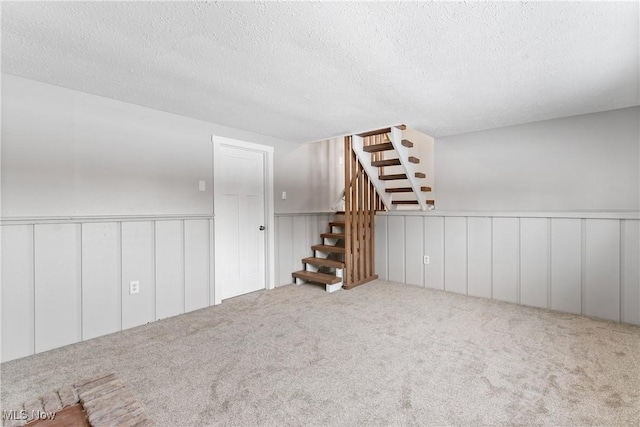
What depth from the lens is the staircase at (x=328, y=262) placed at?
13.1 feet

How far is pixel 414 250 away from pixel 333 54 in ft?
9.80

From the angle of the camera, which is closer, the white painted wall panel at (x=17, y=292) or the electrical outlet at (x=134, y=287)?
the white painted wall panel at (x=17, y=292)

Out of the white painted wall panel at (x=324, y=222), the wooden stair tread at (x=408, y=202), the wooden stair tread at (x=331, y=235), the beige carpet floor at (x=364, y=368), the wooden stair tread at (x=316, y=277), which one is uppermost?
the wooden stair tread at (x=408, y=202)

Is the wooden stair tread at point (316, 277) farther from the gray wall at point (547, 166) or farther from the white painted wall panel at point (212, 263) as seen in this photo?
the gray wall at point (547, 166)

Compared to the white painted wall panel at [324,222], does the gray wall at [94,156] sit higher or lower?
higher

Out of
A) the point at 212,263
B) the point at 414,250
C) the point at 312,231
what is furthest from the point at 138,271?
the point at 414,250

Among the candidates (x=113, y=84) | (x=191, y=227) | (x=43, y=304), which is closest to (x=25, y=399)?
(x=43, y=304)

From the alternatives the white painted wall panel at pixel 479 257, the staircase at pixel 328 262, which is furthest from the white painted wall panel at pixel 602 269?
the staircase at pixel 328 262

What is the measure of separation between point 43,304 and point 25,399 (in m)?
0.78

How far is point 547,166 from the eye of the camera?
3414 millimetres

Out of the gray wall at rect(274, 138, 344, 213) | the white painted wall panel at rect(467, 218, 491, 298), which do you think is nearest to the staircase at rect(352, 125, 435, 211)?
the gray wall at rect(274, 138, 344, 213)

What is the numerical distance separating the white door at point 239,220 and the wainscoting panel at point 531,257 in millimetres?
1844

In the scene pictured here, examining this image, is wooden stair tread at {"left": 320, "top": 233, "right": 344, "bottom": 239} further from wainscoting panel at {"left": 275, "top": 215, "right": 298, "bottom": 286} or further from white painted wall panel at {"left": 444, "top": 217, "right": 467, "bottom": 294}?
white painted wall panel at {"left": 444, "top": 217, "right": 467, "bottom": 294}

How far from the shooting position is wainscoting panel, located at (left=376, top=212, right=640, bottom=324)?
2840 mm
